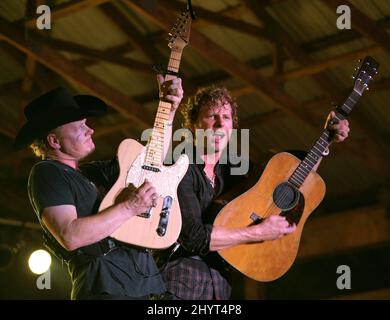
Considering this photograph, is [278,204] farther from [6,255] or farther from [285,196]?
[6,255]

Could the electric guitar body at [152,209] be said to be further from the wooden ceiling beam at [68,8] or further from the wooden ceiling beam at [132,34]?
the wooden ceiling beam at [132,34]

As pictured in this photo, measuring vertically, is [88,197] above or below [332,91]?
below

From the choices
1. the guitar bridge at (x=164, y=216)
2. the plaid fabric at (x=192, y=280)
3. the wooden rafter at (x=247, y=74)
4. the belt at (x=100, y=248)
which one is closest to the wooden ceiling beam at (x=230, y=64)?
the wooden rafter at (x=247, y=74)

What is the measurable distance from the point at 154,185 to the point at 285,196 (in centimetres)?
95

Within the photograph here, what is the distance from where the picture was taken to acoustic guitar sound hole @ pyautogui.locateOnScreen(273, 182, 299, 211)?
462 cm

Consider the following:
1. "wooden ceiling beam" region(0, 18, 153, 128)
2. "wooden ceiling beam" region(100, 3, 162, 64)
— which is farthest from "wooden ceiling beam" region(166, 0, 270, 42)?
"wooden ceiling beam" region(0, 18, 153, 128)

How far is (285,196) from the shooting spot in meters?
4.67

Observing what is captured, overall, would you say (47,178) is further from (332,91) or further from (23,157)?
(23,157)

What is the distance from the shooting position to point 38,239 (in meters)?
10.2

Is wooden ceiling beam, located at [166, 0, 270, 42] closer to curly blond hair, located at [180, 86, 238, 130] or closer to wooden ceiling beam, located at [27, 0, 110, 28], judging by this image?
wooden ceiling beam, located at [27, 0, 110, 28]

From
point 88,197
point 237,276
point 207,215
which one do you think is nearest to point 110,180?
point 88,197

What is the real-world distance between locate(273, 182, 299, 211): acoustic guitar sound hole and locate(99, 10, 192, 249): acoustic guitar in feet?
2.25

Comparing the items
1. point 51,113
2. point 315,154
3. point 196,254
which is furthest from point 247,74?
point 51,113

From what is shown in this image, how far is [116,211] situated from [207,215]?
2.91 ft
